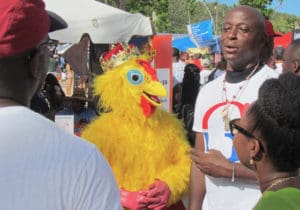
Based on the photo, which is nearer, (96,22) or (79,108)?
(79,108)

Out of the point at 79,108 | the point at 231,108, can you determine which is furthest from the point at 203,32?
the point at 231,108

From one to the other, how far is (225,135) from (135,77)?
87 centimetres

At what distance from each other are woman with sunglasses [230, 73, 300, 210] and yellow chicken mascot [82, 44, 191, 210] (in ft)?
4.25

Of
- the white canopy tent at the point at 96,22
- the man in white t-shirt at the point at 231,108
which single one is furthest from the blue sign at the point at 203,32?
the man in white t-shirt at the point at 231,108

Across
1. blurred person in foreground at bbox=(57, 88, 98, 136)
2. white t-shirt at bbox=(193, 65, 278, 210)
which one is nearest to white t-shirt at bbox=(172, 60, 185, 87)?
blurred person in foreground at bbox=(57, 88, 98, 136)

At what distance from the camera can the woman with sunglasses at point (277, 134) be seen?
5.67 feet

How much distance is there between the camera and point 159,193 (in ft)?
9.92

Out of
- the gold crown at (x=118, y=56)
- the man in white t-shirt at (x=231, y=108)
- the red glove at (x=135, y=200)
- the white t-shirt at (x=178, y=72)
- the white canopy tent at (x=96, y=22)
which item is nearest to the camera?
the man in white t-shirt at (x=231, y=108)

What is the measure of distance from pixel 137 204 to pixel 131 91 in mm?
717

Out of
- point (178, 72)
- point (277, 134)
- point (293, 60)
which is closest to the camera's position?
point (277, 134)

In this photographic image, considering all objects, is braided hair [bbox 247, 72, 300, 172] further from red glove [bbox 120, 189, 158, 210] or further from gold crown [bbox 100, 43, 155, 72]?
gold crown [bbox 100, 43, 155, 72]

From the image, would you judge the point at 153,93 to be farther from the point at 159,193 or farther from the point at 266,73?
the point at 266,73

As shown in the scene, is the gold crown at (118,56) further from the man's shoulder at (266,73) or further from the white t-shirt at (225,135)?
the man's shoulder at (266,73)

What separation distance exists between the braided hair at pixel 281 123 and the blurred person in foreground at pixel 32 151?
2.35 feet
